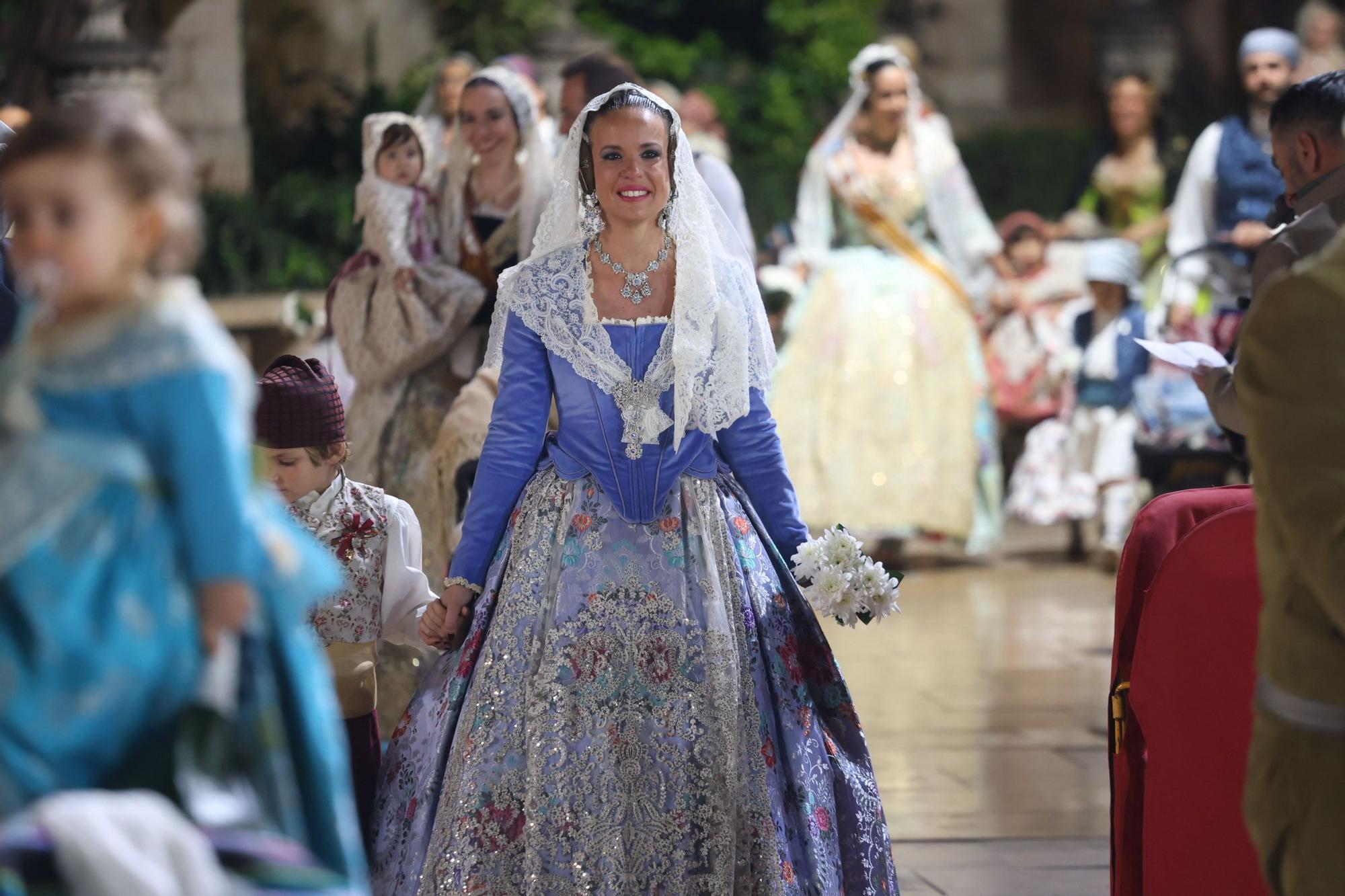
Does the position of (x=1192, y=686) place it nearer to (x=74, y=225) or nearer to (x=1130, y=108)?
(x=74, y=225)

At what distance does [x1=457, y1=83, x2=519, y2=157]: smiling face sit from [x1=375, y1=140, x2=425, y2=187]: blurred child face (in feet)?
0.79

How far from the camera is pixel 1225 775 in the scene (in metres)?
2.99

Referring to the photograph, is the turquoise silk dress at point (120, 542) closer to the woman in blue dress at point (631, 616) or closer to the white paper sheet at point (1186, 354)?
the woman in blue dress at point (631, 616)

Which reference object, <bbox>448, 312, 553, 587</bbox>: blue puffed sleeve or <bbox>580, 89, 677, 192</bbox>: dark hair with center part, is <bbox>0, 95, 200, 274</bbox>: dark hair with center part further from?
<bbox>580, 89, 677, 192</bbox>: dark hair with center part

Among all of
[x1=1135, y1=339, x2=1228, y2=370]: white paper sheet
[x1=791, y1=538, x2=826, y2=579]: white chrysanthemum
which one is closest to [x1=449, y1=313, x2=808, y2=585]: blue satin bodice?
[x1=791, y1=538, x2=826, y2=579]: white chrysanthemum

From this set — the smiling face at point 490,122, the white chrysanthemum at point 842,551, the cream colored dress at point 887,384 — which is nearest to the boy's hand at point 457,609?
the white chrysanthemum at point 842,551

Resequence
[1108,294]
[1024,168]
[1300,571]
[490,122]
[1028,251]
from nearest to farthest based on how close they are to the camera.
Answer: [1300,571]
[490,122]
[1108,294]
[1028,251]
[1024,168]

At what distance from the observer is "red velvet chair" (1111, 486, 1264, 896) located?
299 cm

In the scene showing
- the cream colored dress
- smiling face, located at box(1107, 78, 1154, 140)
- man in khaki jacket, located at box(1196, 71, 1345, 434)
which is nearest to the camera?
man in khaki jacket, located at box(1196, 71, 1345, 434)

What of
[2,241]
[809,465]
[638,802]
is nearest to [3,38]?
[809,465]

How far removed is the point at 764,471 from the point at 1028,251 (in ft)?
25.6

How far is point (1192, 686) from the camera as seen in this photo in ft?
10.00

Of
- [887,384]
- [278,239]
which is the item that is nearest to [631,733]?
[887,384]

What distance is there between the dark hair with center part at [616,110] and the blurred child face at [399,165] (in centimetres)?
166
